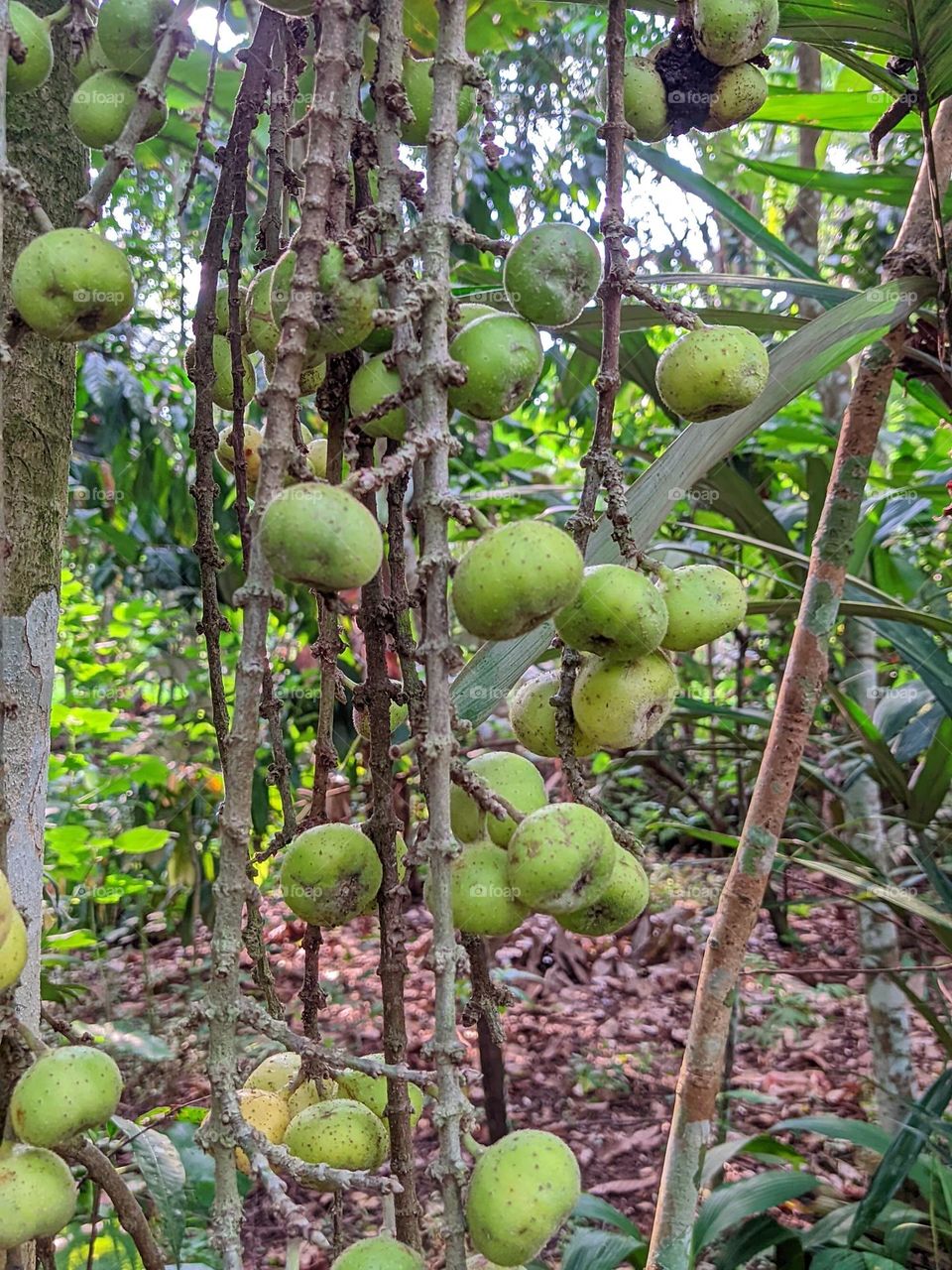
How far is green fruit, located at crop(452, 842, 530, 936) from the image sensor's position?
0.55 m

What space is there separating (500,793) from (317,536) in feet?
0.71

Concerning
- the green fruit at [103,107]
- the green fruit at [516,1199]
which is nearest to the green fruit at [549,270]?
the green fruit at [103,107]

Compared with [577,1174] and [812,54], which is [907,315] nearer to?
[577,1174]

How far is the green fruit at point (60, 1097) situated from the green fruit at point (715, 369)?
1.89 ft

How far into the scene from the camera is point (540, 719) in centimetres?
68

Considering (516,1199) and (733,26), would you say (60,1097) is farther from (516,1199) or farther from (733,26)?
(733,26)

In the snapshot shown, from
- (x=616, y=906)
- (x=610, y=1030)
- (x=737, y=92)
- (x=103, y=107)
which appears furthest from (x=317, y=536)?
(x=610, y=1030)

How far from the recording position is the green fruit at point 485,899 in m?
0.55

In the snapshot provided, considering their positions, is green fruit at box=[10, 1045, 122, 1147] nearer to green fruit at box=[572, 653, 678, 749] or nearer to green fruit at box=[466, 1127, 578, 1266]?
green fruit at box=[466, 1127, 578, 1266]

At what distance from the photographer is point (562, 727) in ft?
2.08

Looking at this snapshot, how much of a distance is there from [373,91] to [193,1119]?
5.04 ft

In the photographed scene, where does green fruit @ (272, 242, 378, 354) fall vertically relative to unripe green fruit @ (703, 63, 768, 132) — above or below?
below

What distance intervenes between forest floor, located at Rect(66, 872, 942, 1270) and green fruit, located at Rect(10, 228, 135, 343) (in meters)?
1.97

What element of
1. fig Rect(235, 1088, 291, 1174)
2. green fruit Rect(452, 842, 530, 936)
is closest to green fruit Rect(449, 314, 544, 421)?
green fruit Rect(452, 842, 530, 936)
